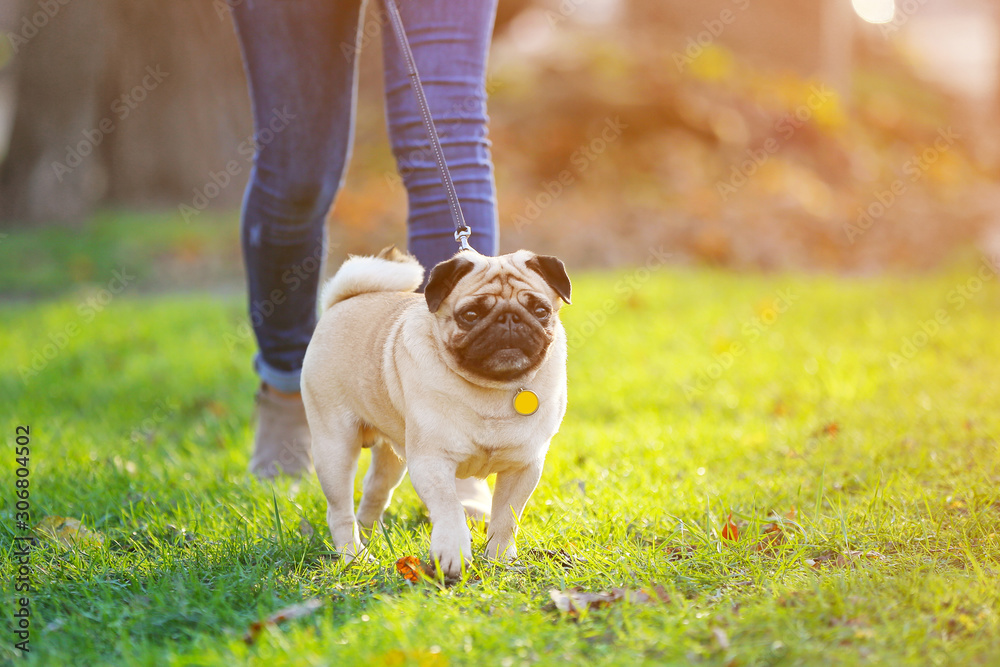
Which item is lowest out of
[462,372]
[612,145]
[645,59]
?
[462,372]

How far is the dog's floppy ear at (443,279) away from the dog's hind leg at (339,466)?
0.54m

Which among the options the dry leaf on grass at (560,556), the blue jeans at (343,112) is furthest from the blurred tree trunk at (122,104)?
the dry leaf on grass at (560,556)

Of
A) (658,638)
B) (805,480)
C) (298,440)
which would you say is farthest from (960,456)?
(298,440)

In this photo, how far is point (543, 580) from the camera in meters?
2.22

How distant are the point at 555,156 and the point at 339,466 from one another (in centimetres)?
949

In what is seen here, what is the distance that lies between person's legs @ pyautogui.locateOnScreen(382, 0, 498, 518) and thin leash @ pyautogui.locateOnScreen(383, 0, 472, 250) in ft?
0.28

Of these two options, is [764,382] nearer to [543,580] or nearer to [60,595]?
[543,580]

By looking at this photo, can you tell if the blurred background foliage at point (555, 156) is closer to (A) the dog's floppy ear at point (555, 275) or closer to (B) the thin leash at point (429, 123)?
(B) the thin leash at point (429, 123)

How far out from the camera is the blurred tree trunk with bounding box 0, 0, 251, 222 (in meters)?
10.1

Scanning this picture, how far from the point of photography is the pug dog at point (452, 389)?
2.27 metres

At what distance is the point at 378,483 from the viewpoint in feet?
9.34

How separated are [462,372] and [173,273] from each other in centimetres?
757

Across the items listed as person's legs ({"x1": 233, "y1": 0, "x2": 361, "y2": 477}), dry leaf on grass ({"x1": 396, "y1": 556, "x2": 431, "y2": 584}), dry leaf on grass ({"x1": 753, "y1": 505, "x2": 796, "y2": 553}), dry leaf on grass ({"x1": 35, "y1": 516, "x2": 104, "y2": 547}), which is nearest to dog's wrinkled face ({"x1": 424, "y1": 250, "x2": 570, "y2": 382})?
dry leaf on grass ({"x1": 396, "y1": 556, "x2": 431, "y2": 584})

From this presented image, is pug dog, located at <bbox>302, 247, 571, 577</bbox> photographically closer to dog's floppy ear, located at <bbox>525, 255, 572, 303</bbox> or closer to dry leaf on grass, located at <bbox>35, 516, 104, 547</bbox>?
dog's floppy ear, located at <bbox>525, 255, 572, 303</bbox>
